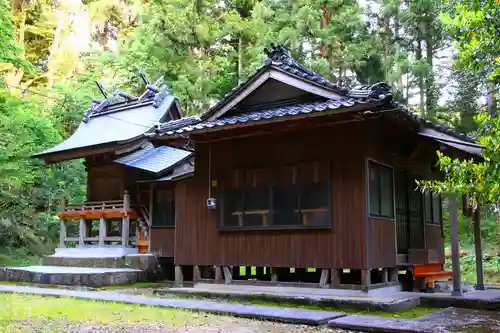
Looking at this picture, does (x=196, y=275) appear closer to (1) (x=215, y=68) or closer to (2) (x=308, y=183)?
(2) (x=308, y=183)

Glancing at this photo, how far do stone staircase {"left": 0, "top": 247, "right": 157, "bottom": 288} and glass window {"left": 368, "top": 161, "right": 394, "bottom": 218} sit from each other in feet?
25.4

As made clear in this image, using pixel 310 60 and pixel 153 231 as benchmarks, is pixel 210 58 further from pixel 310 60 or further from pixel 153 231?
pixel 153 231

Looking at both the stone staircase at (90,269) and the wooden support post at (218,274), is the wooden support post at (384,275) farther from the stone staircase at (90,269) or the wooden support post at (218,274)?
the stone staircase at (90,269)

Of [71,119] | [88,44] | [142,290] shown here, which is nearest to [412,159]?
[142,290]

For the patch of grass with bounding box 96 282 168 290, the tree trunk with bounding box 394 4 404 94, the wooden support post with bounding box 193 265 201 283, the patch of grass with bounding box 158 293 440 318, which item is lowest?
the patch of grass with bounding box 96 282 168 290

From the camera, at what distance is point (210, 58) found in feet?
88.9

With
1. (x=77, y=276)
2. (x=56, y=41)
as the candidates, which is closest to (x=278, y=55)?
(x=77, y=276)

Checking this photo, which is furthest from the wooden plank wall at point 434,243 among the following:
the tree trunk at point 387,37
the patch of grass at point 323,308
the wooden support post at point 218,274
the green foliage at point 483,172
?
the tree trunk at point 387,37

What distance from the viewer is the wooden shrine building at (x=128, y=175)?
54.5 feet

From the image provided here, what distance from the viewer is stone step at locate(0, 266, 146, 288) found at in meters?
13.5

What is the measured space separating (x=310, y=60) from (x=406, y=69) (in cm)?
455

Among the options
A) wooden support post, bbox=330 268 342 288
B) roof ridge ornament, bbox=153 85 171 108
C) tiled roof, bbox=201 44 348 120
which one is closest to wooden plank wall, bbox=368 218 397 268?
wooden support post, bbox=330 268 342 288

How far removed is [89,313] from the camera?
8648mm

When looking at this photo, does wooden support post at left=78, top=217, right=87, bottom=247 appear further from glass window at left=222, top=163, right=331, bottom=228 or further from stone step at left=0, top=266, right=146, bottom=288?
glass window at left=222, top=163, right=331, bottom=228
